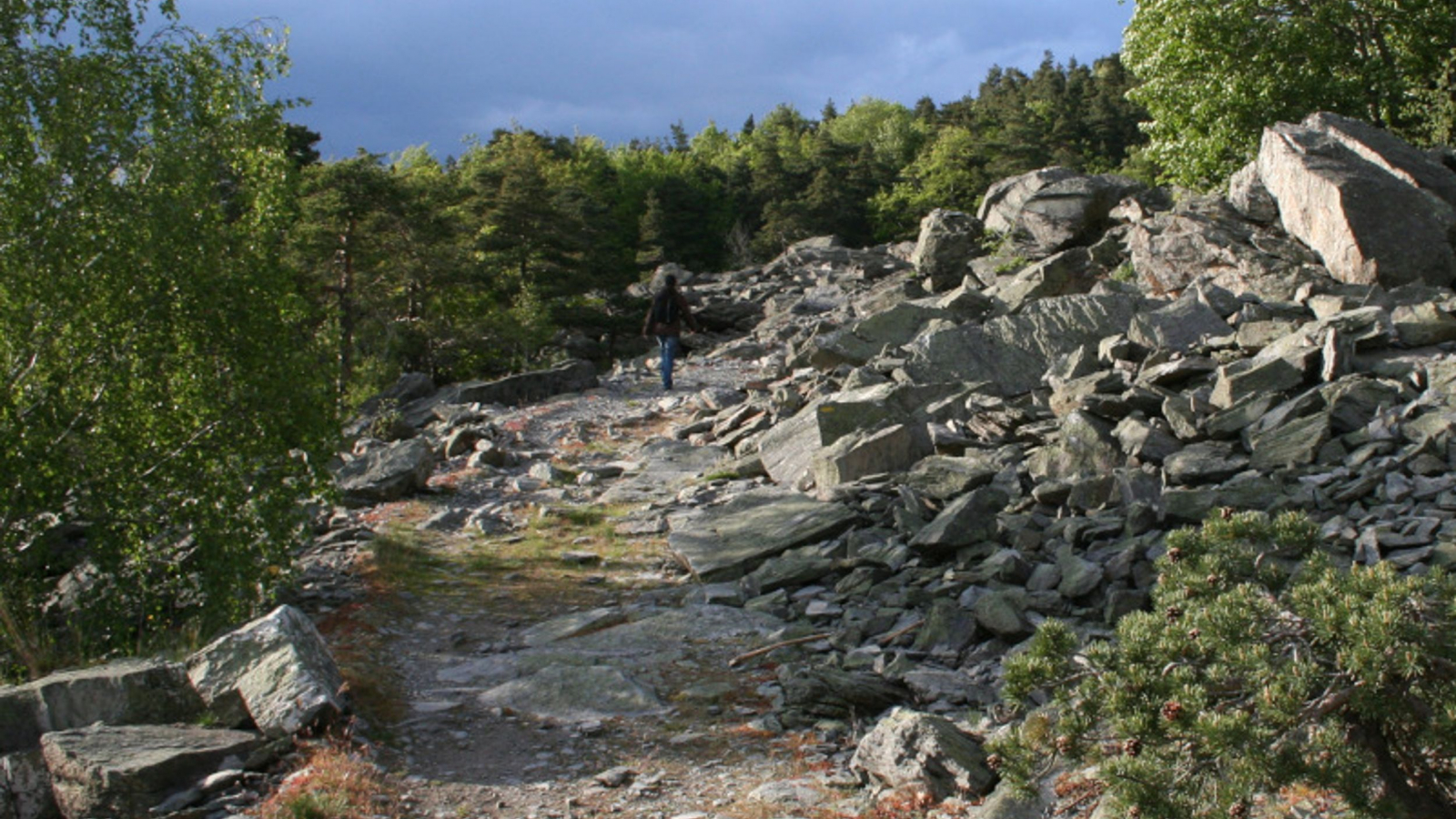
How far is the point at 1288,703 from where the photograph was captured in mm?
3906

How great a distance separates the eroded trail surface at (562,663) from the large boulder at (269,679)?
1.48 feet

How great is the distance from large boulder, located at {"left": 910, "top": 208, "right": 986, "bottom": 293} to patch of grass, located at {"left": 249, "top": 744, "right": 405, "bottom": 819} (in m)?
26.3

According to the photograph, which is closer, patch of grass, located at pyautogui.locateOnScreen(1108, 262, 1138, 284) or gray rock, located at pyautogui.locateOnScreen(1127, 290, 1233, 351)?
gray rock, located at pyautogui.locateOnScreen(1127, 290, 1233, 351)

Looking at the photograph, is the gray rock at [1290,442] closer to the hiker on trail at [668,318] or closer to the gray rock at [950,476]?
the gray rock at [950,476]

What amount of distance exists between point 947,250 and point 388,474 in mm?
20502

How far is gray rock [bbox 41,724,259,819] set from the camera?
5840 mm

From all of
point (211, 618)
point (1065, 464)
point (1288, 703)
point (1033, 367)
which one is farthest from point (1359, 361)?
point (211, 618)

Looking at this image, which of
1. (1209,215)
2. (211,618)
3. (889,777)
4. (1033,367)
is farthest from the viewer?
(1209,215)

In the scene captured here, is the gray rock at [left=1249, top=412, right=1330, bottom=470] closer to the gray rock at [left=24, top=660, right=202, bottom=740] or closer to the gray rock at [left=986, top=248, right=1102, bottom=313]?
the gray rock at [left=24, top=660, right=202, bottom=740]

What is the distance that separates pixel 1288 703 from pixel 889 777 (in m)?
2.57

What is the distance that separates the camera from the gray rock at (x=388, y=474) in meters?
14.6

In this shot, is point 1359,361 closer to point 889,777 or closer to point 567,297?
point 889,777

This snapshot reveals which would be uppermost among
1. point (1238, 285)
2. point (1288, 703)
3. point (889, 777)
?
point (1238, 285)

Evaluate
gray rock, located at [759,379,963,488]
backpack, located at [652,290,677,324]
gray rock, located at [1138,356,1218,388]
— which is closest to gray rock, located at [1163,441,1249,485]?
gray rock, located at [1138,356,1218,388]
